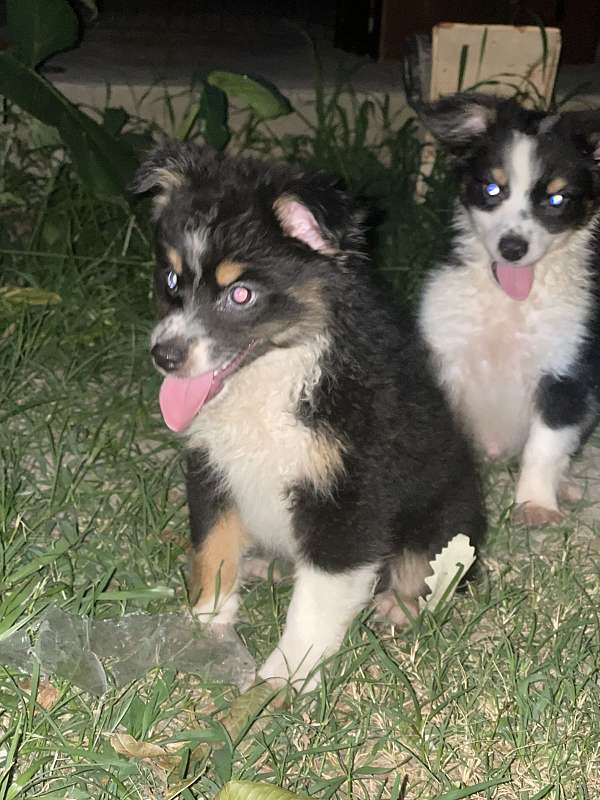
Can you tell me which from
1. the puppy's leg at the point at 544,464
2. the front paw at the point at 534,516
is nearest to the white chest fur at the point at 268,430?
the front paw at the point at 534,516

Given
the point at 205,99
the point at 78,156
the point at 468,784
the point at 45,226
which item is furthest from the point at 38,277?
the point at 468,784

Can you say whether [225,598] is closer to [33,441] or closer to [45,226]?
[33,441]

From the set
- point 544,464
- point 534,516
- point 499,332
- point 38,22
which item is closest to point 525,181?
point 499,332

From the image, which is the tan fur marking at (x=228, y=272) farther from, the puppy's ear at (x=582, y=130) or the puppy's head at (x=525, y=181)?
the puppy's ear at (x=582, y=130)

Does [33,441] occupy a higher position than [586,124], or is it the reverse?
[586,124]

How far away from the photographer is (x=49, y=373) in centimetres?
407

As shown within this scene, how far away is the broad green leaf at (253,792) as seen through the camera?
6.73 feet

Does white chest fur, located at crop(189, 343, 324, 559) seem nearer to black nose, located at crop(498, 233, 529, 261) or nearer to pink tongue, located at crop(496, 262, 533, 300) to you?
black nose, located at crop(498, 233, 529, 261)

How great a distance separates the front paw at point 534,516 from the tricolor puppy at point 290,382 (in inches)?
33.6

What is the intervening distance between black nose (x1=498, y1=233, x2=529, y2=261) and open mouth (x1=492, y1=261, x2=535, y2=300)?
5.9 inches

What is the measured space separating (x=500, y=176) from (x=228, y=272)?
4.87 ft

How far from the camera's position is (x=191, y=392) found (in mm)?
2623

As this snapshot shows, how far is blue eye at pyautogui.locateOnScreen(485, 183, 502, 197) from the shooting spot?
365 cm

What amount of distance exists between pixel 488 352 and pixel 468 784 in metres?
1.83
